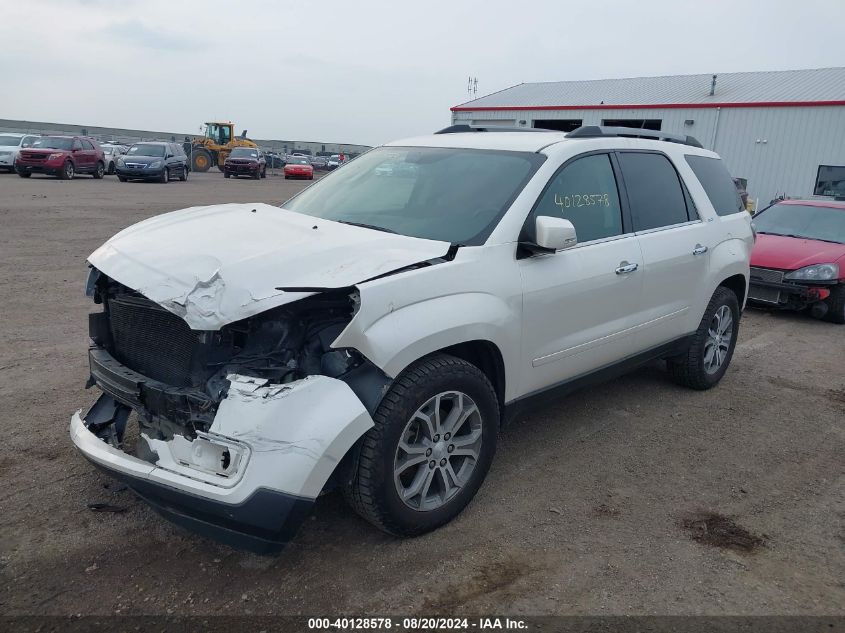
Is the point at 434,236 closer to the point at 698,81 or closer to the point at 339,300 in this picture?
the point at 339,300

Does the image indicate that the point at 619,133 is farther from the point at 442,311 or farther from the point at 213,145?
the point at 213,145

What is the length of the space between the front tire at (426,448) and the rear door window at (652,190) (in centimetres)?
188

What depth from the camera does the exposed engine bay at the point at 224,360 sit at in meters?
2.89

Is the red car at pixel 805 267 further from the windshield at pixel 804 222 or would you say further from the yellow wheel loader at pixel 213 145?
the yellow wheel loader at pixel 213 145

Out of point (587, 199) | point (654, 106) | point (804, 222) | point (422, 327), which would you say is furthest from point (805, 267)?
point (654, 106)

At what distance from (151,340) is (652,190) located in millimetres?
3388

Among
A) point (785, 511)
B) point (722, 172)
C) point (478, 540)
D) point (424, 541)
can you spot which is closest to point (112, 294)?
point (424, 541)

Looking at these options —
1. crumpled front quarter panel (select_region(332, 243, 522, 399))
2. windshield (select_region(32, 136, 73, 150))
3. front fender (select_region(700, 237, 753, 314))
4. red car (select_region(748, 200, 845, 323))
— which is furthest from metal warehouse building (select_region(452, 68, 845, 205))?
crumpled front quarter panel (select_region(332, 243, 522, 399))

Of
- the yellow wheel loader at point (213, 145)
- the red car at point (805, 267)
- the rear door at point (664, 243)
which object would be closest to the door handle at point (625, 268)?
the rear door at point (664, 243)

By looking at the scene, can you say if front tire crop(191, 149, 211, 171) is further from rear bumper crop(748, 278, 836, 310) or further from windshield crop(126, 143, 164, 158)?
rear bumper crop(748, 278, 836, 310)

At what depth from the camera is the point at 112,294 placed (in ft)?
11.5

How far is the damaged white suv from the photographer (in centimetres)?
277

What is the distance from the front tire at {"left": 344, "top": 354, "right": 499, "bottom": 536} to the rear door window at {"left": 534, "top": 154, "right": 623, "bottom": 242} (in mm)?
1135

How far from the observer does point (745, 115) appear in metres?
25.1
